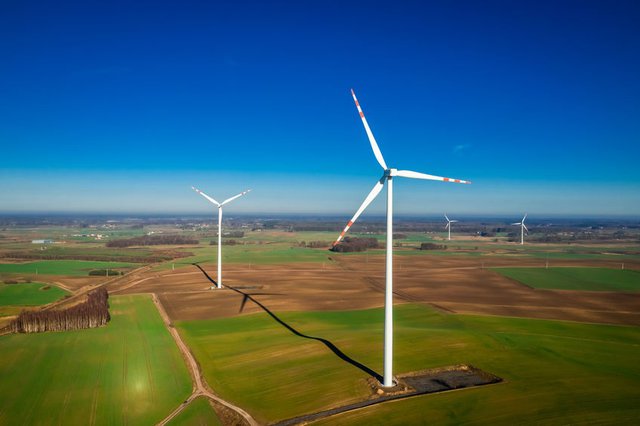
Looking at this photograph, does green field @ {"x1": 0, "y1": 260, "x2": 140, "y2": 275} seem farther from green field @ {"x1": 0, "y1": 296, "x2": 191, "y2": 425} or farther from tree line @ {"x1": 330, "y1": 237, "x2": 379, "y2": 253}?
tree line @ {"x1": 330, "y1": 237, "x2": 379, "y2": 253}

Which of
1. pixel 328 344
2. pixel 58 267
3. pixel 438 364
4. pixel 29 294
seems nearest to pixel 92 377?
pixel 328 344

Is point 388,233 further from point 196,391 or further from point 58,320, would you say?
point 58,320

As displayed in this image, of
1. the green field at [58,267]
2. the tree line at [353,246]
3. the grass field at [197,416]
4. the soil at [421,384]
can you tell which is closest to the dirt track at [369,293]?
the green field at [58,267]

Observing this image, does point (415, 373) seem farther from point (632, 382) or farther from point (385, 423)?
point (632, 382)

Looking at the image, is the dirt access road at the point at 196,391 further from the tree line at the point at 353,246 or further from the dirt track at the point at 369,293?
the tree line at the point at 353,246

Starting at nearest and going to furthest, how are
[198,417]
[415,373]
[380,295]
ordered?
[198,417], [415,373], [380,295]

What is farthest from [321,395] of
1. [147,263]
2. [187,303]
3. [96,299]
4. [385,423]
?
[147,263]

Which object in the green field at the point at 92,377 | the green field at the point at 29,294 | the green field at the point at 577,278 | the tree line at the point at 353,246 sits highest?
the tree line at the point at 353,246
